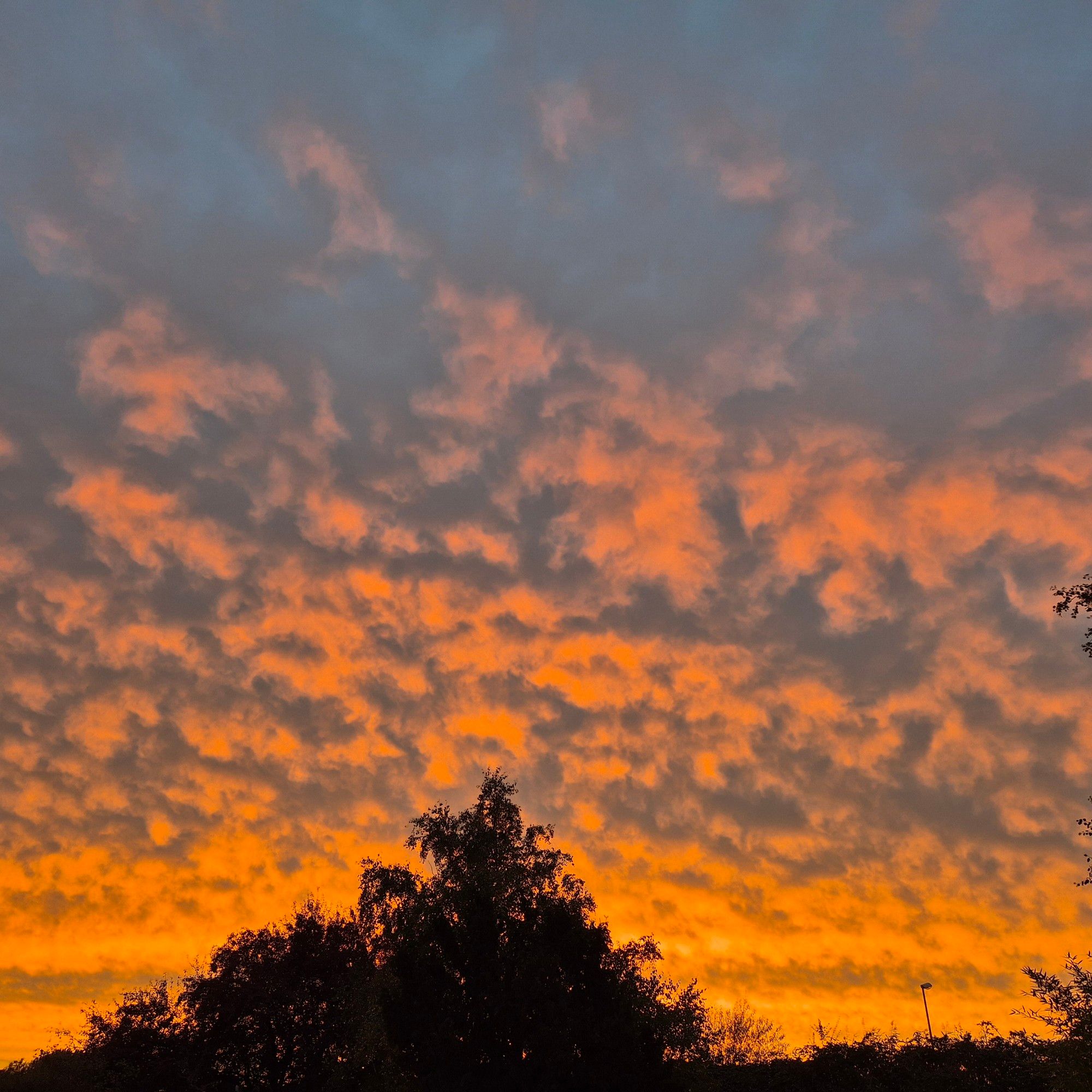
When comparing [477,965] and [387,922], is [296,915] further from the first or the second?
[477,965]

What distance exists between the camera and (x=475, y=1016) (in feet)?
146

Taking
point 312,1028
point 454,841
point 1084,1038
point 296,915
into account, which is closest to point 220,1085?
point 312,1028

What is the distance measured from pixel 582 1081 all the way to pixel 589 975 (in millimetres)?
4610

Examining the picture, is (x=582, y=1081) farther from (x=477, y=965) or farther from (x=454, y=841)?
(x=454, y=841)

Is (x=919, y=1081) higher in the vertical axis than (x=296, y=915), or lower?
lower

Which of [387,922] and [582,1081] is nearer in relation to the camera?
[582,1081]

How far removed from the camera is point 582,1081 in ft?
140

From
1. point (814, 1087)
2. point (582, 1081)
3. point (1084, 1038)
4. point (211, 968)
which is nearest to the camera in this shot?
point (1084, 1038)

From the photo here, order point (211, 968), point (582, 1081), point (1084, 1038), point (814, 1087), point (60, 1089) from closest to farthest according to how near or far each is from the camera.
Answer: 1. point (1084, 1038)
2. point (582, 1081)
3. point (814, 1087)
4. point (211, 968)
5. point (60, 1089)

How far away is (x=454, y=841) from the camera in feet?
193

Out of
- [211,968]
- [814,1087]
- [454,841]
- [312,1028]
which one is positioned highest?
[454,841]

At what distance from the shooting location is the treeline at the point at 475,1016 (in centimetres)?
4319

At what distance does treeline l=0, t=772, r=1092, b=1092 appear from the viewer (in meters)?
43.2

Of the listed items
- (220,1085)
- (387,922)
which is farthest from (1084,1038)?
(220,1085)
